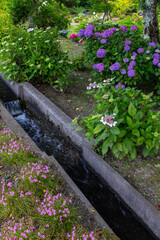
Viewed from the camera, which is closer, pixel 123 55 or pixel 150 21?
pixel 123 55

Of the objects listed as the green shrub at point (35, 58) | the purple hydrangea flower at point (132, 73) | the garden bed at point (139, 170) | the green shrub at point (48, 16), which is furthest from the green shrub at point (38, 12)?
the purple hydrangea flower at point (132, 73)

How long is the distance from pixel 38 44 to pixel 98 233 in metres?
4.09

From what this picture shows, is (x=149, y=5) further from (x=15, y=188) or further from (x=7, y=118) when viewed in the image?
(x=15, y=188)

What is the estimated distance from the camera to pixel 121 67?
14.3ft

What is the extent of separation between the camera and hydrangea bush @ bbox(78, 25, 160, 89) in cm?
425

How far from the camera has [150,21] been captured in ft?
16.0

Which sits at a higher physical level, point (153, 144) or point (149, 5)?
point (149, 5)

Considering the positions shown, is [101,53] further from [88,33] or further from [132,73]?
[132,73]

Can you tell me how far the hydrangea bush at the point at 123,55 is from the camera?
4.25m

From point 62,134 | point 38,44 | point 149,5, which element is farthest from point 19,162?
point 149,5

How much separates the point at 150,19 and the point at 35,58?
2.53 metres

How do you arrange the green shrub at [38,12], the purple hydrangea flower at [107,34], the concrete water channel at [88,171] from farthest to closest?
A: the green shrub at [38,12] → the purple hydrangea flower at [107,34] → the concrete water channel at [88,171]

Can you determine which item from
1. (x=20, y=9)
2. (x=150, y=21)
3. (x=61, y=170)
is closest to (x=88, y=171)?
(x=61, y=170)

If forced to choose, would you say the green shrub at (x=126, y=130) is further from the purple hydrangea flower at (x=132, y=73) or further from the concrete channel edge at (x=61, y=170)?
the purple hydrangea flower at (x=132, y=73)
